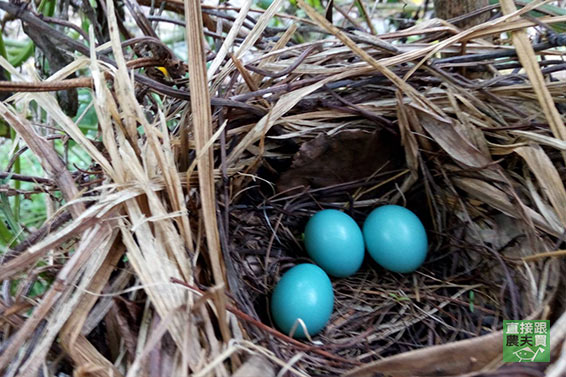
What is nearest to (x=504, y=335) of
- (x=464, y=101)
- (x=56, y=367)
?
(x=464, y=101)

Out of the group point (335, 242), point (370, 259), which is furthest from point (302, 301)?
point (370, 259)

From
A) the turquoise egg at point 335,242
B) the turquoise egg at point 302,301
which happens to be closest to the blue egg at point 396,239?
the turquoise egg at point 335,242

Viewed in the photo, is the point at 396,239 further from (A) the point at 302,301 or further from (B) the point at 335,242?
(A) the point at 302,301

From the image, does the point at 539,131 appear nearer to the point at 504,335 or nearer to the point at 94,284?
the point at 504,335

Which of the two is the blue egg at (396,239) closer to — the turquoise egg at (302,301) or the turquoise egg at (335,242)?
the turquoise egg at (335,242)

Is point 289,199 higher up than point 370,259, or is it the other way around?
point 289,199

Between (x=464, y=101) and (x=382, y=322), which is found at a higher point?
(x=464, y=101)
